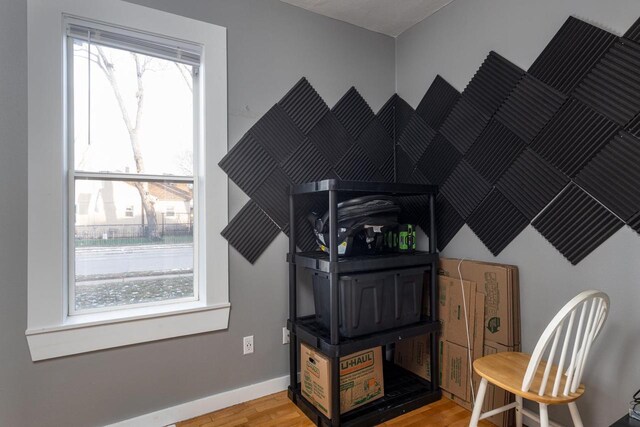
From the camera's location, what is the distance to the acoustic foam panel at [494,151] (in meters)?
1.91

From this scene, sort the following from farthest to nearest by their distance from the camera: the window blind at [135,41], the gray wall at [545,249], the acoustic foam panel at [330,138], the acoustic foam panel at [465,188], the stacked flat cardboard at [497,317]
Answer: the acoustic foam panel at [330,138] → the acoustic foam panel at [465,188] → the stacked flat cardboard at [497,317] → the window blind at [135,41] → the gray wall at [545,249]

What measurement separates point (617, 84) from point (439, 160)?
984mm

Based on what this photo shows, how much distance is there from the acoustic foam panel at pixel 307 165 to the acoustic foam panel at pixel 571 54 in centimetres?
132

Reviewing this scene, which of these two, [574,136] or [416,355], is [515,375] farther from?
[574,136]

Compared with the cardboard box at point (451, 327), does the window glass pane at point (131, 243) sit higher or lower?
higher

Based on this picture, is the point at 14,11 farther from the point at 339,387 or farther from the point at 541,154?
the point at 541,154

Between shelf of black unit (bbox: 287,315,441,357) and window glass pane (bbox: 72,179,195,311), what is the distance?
2.31 feet

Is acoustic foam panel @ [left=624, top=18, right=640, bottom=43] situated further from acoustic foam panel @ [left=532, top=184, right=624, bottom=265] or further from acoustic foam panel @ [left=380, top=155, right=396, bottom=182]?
acoustic foam panel @ [left=380, top=155, right=396, bottom=182]

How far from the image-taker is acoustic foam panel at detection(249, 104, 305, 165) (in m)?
2.19

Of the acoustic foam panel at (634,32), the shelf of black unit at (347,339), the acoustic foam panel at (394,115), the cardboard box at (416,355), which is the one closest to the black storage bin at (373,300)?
the shelf of black unit at (347,339)

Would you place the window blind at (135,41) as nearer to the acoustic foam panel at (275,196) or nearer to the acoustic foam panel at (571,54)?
the acoustic foam panel at (275,196)

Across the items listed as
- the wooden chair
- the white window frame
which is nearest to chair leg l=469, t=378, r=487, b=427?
the wooden chair

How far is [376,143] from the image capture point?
8.57 feet

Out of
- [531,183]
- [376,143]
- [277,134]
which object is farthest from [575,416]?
[277,134]
